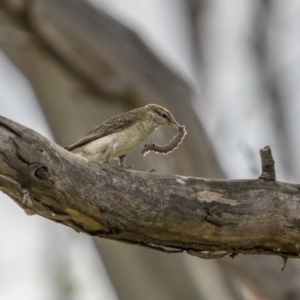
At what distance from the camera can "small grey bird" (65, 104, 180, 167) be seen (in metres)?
5.19

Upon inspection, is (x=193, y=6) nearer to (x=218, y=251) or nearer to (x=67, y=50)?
(x=67, y=50)

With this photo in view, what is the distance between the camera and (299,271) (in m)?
6.34

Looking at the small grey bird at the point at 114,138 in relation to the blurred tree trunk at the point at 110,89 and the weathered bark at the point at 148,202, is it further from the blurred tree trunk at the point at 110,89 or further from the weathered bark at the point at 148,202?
the weathered bark at the point at 148,202

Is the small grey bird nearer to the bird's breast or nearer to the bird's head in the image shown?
the bird's breast

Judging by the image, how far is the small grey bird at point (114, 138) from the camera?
5.19 meters

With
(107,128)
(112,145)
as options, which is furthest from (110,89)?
(112,145)

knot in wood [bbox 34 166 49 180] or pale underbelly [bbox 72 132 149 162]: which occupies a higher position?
pale underbelly [bbox 72 132 149 162]

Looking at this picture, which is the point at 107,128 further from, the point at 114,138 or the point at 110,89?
the point at 110,89

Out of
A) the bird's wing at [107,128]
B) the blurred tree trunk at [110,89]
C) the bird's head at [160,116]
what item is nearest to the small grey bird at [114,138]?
the bird's wing at [107,128]

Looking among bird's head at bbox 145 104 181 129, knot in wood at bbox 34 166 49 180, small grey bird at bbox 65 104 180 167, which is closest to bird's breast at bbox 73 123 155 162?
small grey bird at bbox 65 104 180 167

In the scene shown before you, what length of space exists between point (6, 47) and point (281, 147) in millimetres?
3389

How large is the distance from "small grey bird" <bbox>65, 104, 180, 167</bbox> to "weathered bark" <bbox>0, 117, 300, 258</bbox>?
1528 millimetres

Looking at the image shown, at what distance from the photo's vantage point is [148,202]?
3566 millimetres

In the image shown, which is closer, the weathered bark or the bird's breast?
the weathered bark
